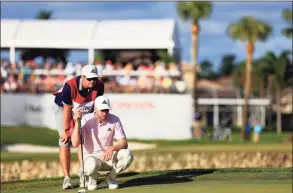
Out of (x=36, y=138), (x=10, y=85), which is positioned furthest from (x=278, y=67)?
(x=36, y=138)

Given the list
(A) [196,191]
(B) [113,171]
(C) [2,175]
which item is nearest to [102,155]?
(B) [113,171]

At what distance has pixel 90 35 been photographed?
48219mm

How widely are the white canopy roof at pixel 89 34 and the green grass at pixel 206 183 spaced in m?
32.0

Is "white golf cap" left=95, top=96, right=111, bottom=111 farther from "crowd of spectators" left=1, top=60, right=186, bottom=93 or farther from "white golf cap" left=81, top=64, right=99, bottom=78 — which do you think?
"crowd of spectators" left=1, top=60, right=186, bottom=93

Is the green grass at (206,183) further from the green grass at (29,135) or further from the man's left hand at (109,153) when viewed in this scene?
the green grass at (29,135)

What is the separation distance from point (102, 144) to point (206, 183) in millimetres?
1560

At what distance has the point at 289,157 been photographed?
27.3m

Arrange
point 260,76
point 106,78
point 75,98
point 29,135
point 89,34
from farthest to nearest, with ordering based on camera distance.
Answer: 1. point 260,76
2. point 89,34
3. point 106,78
4. point 29,135
5. point 75,98

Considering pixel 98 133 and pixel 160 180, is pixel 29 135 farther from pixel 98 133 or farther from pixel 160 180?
pixel 98 133

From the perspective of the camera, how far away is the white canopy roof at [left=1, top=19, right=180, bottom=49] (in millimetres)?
46781

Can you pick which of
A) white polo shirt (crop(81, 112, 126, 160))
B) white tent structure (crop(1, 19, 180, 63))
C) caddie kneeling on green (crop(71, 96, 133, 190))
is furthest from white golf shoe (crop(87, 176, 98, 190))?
white tent structure (crop(1, 19, 180, 63))

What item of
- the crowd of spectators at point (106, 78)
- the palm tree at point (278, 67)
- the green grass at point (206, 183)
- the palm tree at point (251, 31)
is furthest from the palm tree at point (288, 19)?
the green grass at point (206, 183)

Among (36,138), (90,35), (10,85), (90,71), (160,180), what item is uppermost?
(90,35)

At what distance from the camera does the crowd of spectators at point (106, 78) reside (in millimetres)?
41188
